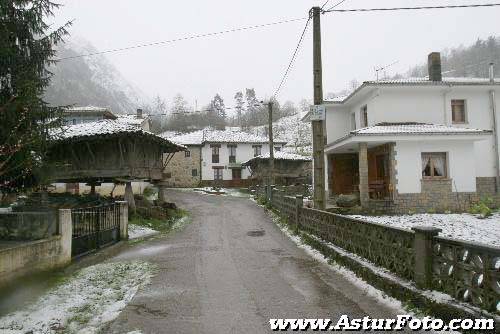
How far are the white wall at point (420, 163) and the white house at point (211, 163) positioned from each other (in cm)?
3123

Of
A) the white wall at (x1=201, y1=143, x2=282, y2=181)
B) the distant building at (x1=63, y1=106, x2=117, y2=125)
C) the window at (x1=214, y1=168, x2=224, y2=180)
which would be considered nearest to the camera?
the distant building at (x1=63, y1=106, x2=117, y2=125)

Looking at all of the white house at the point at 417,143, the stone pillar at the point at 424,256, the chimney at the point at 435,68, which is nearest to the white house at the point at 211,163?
the white house at the point at 417,143

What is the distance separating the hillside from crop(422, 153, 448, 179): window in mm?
53908

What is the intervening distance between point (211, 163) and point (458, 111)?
3258cm

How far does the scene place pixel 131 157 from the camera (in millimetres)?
19094

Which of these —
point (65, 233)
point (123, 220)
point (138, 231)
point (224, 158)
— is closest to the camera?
point (65, 233)

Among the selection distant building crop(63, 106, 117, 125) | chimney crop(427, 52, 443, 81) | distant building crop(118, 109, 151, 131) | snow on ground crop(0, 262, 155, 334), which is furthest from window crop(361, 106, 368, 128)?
distant building crop(63, 106, 117, 125)

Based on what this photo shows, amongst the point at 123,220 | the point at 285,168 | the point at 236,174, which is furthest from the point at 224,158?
the point at 123,220

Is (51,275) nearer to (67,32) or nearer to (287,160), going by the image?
(67,32)

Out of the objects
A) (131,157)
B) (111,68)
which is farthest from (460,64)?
(111,68)

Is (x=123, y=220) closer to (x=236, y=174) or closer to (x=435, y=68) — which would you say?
(x=435, y=68)

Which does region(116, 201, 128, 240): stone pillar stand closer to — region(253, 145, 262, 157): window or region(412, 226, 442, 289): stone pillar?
region(412, 226, 442, 289): stone pillar

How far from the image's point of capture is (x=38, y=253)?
8789mm

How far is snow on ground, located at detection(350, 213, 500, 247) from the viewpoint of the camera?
42.8ft
